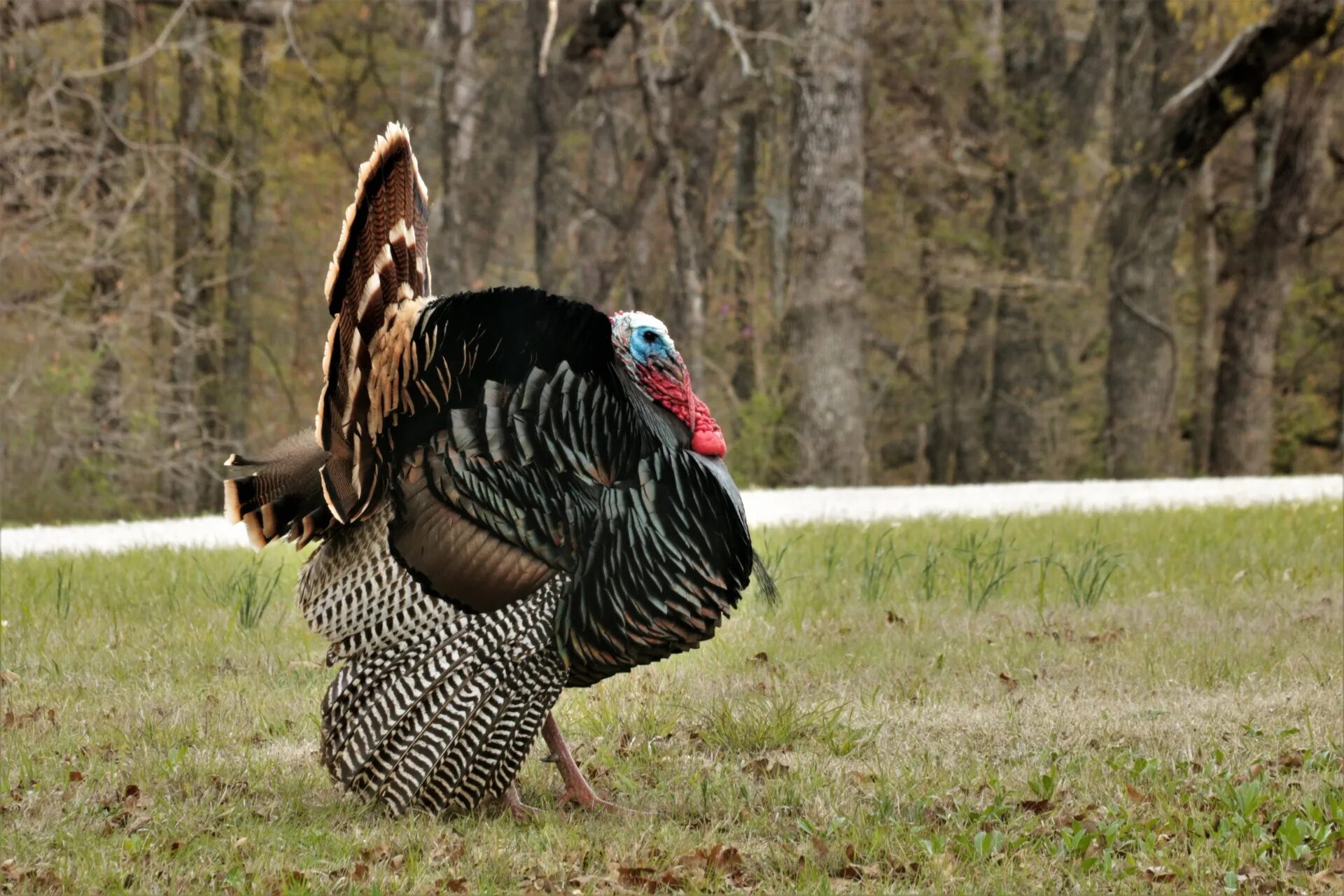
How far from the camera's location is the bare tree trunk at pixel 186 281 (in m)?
18.3

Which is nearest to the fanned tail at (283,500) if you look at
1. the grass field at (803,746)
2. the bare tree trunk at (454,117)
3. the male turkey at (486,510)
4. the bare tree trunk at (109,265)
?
the male turkey at (486,510)

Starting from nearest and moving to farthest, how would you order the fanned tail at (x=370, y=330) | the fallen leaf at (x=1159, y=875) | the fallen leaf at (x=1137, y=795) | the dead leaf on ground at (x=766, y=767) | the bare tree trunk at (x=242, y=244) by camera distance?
the fallen leaf at (x=1159, y=875) → the fanned tail at (x=370, y=330) → the fallen leaf at (x=1137, y=795) → the dead leaf on ground at (x=766, y=767) → the bare tree trunk at (x=242, y=244)

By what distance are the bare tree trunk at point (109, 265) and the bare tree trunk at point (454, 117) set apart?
3389 mm

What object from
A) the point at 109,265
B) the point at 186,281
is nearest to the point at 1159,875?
Answer: the point at 109,265

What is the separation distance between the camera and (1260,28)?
16484mm

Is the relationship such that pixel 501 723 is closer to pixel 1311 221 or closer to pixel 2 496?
pixel 2 496

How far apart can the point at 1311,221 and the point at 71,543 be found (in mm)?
19538

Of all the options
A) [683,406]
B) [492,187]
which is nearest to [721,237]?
[492,187]

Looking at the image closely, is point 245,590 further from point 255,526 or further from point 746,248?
point 746,248

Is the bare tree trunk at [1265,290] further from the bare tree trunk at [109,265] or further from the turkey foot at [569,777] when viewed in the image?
the turkey foot at [569,777]

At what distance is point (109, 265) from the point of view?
16703 mm

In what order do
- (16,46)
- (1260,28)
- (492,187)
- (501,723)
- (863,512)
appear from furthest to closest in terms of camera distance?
(492,187), (1260,28), (16,46), (863,512), (501,723)

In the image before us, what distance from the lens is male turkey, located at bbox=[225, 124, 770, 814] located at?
4.28 metres

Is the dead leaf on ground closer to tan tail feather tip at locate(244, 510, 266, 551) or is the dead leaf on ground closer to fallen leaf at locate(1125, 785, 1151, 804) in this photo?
fallen leaf at locate(1125, 785, 1151, 804)
